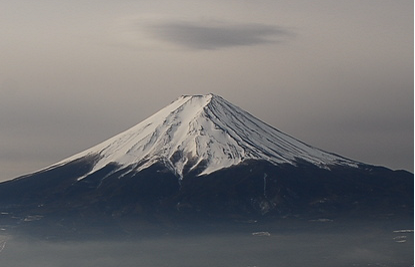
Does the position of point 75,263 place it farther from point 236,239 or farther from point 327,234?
point 327,234

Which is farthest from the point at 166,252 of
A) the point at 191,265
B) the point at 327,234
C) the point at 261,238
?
the point at 327,234

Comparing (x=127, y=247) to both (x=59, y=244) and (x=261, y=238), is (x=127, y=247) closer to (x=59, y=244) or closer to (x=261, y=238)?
(x=59, y=244)

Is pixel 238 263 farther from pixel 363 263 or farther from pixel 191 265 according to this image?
pixel 363 263

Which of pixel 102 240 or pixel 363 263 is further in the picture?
pixel 102 240

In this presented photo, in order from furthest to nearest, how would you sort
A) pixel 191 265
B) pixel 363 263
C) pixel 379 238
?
→ pixel 379 238 < pixel 191 265 < pixel 363 263

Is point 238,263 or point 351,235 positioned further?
point 351,235

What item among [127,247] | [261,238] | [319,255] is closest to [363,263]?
[319,255]

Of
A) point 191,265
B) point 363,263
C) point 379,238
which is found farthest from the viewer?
point 379,238

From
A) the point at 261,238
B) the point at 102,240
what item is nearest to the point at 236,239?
the point at 261,238
